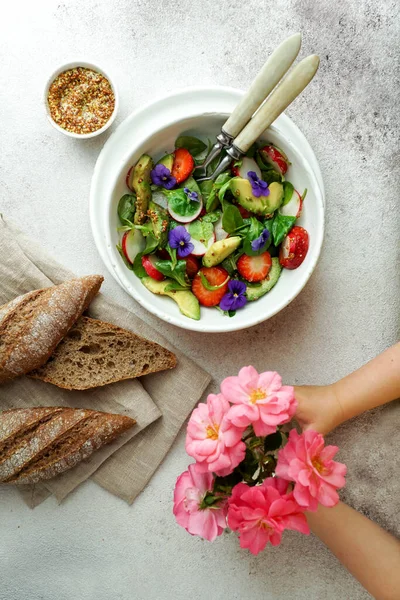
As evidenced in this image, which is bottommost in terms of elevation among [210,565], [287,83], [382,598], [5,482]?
[210,565]

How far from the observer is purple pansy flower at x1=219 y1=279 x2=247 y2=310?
53.9 inches

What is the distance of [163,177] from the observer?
136 cm

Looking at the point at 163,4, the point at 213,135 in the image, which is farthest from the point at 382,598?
the point at 163,4

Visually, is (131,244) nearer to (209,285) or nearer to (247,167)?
(209,285)

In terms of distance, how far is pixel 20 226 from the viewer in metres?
1.51

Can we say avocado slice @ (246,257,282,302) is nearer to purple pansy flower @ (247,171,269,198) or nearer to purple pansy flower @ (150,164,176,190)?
purple pansy flower @ (247,171,269,198)

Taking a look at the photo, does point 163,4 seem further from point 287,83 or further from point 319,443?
point 319,443

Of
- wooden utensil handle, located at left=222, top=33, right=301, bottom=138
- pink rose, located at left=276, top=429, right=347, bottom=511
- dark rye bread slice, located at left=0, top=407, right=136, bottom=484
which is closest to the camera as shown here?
pink rose, located at left=276, top=429, right=347, bottom=511

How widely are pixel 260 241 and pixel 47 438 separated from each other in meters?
0.67

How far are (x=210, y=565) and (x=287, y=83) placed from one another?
3.87 ft

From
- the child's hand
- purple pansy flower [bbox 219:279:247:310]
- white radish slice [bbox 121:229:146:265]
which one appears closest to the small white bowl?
white radish slice [bbox 121:229:146:265]

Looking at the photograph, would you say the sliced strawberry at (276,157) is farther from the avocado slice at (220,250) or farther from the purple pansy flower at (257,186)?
the avocado slice at (220,250)

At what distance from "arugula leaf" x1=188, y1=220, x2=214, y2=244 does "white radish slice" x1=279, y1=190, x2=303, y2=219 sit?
171 millimetres

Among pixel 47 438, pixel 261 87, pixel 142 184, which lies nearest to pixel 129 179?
pixel 142 184
